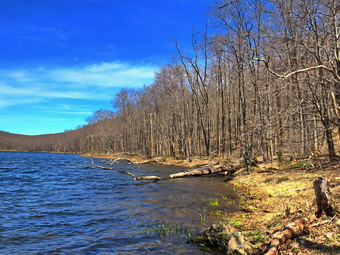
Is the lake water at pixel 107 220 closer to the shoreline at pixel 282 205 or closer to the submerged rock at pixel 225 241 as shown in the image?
the submerged rock at pixel 225 241

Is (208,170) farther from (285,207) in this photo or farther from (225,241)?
(225,241)

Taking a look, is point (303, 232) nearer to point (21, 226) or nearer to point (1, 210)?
point (21, 226)

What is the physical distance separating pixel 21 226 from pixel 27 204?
386cm

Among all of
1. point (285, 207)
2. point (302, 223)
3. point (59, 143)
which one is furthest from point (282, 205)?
point (59, 143)

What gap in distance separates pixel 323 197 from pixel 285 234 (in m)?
1.47

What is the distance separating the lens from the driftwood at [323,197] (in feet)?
17.6

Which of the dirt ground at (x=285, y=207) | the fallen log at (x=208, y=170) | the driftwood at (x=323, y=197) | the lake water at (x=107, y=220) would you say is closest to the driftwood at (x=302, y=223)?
the driftwood at (x=323, y=197)

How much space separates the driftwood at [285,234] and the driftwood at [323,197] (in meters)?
0.58

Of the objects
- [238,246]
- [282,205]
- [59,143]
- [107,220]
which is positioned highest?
[59,143]

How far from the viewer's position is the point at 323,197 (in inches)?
213

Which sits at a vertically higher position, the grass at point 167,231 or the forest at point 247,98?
the forest at point 247,98

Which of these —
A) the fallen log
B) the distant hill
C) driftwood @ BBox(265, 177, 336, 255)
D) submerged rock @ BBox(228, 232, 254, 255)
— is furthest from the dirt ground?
the distant hill

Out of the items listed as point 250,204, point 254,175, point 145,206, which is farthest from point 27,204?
Result: point 254,175

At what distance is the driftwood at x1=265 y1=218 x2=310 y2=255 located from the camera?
4225 mm
